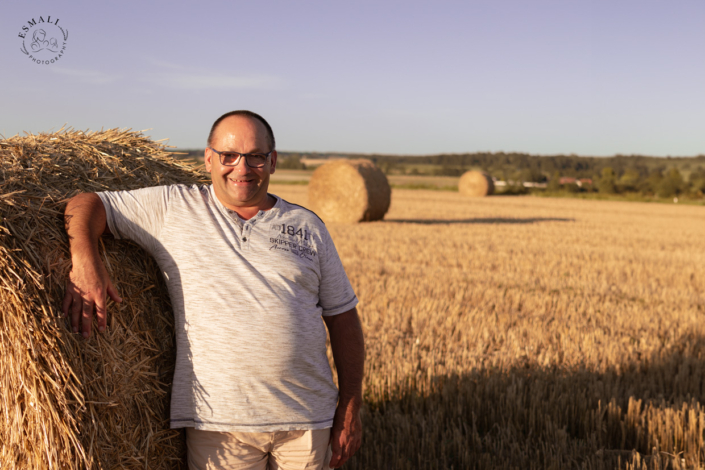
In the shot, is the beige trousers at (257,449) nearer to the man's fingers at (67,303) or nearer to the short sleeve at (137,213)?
the man's fingers at (67,303)

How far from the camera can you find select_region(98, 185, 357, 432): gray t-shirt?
2.50 m

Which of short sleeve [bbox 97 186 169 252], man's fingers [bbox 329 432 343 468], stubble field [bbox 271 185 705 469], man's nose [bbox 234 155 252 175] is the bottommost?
stubble field [bbox 271 185 705 469]

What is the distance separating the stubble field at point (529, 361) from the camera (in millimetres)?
4004

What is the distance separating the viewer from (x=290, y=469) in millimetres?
2660

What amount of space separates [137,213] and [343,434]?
4.75 ft

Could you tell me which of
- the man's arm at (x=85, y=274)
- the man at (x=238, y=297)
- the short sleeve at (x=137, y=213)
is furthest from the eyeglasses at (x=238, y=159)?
the man's arm at (x=85, y=274)

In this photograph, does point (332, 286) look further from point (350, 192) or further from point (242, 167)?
point (350, 192)

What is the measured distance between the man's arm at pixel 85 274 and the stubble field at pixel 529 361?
2.15 metres

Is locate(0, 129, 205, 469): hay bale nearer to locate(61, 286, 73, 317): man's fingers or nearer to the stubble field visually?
locate(61, 286, 73, 317): man's fingers

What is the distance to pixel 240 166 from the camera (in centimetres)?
263

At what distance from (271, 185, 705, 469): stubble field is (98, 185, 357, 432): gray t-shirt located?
157 cm

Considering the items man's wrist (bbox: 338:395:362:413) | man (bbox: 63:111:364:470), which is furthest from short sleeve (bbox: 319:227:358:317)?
man's wrist (bbox: 338:395:362:413)

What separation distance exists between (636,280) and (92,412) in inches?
392

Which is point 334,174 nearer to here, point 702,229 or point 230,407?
point 702,229
